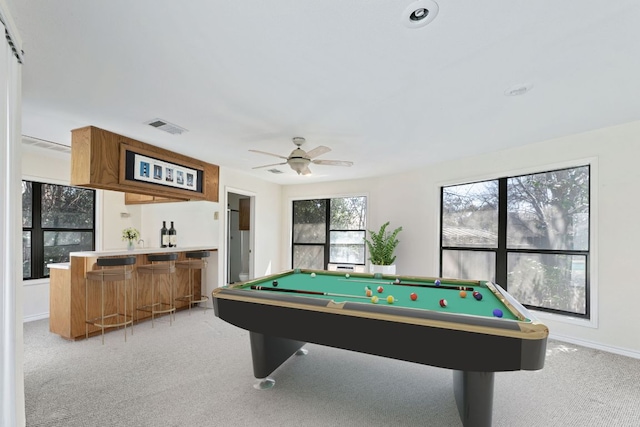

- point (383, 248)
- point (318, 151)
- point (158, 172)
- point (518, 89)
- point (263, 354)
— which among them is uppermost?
point (518, 89)

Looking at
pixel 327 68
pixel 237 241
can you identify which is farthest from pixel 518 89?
pixel 237 241

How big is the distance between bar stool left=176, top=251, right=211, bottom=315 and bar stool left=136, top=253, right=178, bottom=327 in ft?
0.56

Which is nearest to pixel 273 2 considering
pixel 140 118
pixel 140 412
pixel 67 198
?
pixel 140 118

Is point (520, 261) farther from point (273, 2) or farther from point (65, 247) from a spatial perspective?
point (65, 247)

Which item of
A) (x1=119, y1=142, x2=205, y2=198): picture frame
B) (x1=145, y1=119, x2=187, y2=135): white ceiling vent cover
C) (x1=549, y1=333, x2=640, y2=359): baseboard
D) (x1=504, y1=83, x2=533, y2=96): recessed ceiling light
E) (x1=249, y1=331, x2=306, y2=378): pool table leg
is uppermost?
(x1=504, y1=83, x2=533, y2=96): recessed ceiling light

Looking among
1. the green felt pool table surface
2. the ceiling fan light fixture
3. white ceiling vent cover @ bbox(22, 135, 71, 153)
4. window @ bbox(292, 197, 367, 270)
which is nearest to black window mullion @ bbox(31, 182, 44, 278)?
white ceiling vent cover @ bbox(22, 135, 71, 153)

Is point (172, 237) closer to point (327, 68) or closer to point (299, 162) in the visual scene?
A: point (299, 162)

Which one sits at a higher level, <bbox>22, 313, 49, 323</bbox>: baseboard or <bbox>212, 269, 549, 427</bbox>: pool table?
<bbox>212, 269, 549, 427</bbox>: pool table

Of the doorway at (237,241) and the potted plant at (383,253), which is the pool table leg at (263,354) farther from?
the doorway at (237,241)

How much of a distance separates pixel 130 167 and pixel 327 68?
110 inches

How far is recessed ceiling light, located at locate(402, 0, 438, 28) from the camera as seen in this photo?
1465 mm

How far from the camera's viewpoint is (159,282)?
447 centimetres

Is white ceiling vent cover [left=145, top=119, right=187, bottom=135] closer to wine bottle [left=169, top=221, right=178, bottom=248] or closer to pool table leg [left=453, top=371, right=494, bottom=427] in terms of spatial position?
wine bottle [left=169, top=221, right=178, bottom=248]

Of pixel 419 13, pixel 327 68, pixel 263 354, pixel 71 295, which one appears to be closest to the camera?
pixel 419 13
